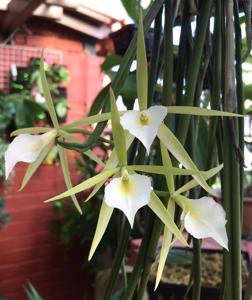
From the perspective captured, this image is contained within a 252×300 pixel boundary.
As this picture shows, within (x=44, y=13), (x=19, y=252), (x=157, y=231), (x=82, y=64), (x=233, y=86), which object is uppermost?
(x=44, y=13)

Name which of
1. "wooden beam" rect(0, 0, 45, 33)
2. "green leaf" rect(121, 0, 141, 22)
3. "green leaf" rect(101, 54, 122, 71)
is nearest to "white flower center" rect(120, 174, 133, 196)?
"green leaf" rect(121, 0, 141, 22)

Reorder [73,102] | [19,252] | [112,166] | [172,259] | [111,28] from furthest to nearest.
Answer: [111,28] → [73,102] → [19,252] → [172,259] → [112,166]

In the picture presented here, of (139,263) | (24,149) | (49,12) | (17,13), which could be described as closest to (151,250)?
(139,263)

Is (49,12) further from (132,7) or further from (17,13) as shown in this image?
(132,7)

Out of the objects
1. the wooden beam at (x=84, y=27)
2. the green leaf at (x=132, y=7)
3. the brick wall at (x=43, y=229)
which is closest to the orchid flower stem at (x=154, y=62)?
the green leaf at (x=132, y=7)

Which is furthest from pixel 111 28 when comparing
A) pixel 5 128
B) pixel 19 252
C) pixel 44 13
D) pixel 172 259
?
pixel 172 259

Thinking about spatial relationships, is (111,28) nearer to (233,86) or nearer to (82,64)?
(82,64)

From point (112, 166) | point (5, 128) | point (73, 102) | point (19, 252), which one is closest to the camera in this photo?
point (112, 166)
